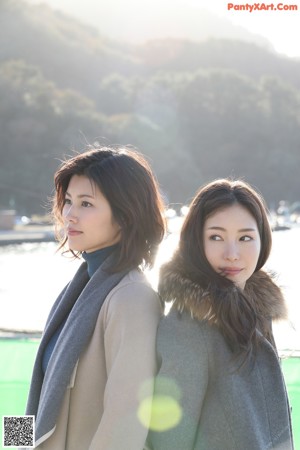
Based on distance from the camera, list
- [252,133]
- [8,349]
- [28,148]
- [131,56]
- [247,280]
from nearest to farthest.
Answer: [247,280] → [8,349] → [28,148] → [252,133] → [131,56]

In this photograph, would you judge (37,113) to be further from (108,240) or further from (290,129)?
(108,240)

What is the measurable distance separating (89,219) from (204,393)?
444 millimetres

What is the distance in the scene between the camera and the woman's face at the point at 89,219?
5.22 ft

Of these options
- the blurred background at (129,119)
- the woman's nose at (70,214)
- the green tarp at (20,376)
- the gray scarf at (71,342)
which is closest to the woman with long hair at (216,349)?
the gray scarf at (71,342)

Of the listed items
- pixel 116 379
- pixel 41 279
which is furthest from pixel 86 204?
pixel 41 279

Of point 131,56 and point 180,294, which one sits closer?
point 180,294

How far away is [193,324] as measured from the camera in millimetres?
1474

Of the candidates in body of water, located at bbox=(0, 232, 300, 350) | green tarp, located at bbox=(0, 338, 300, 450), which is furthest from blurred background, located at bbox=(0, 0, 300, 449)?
green tarp, located at bbox=(0, 338, 300, 450)

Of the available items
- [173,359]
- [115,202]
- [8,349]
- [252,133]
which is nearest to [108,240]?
[115,202]

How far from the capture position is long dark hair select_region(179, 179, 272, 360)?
A: 148 centimetres

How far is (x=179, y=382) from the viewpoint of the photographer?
4.70 ft

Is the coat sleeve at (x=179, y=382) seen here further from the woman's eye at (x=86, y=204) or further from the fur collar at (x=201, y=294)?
the woman's eye at (x=86, y=204)

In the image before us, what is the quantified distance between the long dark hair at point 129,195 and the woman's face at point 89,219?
16 mm

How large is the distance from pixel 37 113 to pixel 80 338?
122 ft
